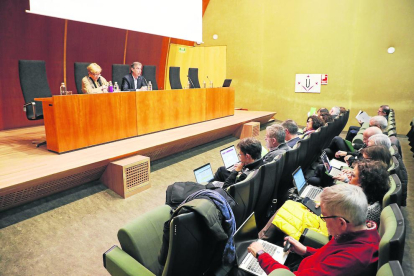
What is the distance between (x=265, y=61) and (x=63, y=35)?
5372mm

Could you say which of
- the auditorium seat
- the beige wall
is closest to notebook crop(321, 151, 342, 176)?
the auditorium seat

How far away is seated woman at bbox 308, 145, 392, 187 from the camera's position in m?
2.34

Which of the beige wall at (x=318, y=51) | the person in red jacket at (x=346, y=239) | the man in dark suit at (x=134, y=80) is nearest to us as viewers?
the person in red jacket at (x=346, y=239)

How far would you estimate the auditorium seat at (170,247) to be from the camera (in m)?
1.30

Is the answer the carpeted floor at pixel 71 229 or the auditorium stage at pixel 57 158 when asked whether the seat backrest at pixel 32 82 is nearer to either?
the auditorium stage at pixel 57 158

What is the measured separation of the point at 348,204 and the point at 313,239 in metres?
0.52

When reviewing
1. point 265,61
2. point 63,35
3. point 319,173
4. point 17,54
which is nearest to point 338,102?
point 265,61

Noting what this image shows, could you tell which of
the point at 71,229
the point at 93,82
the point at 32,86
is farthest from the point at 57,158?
the point at 32,86

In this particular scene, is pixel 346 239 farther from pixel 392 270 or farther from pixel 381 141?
pixel 381 141

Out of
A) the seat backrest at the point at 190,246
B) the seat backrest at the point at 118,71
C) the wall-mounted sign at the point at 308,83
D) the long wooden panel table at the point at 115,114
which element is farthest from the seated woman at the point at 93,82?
the wall-mounted sign at the point at 308,83

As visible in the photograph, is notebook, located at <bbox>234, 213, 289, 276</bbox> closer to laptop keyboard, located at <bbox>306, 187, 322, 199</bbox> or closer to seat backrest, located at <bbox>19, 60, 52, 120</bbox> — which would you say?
laptop keyboard, located at <bbox>306, 187, 322, 199</bbox>

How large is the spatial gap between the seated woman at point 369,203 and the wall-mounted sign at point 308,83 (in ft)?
22.1

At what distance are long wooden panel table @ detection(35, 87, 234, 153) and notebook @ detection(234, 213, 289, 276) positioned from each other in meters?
2.82

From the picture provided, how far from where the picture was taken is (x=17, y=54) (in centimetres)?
525
